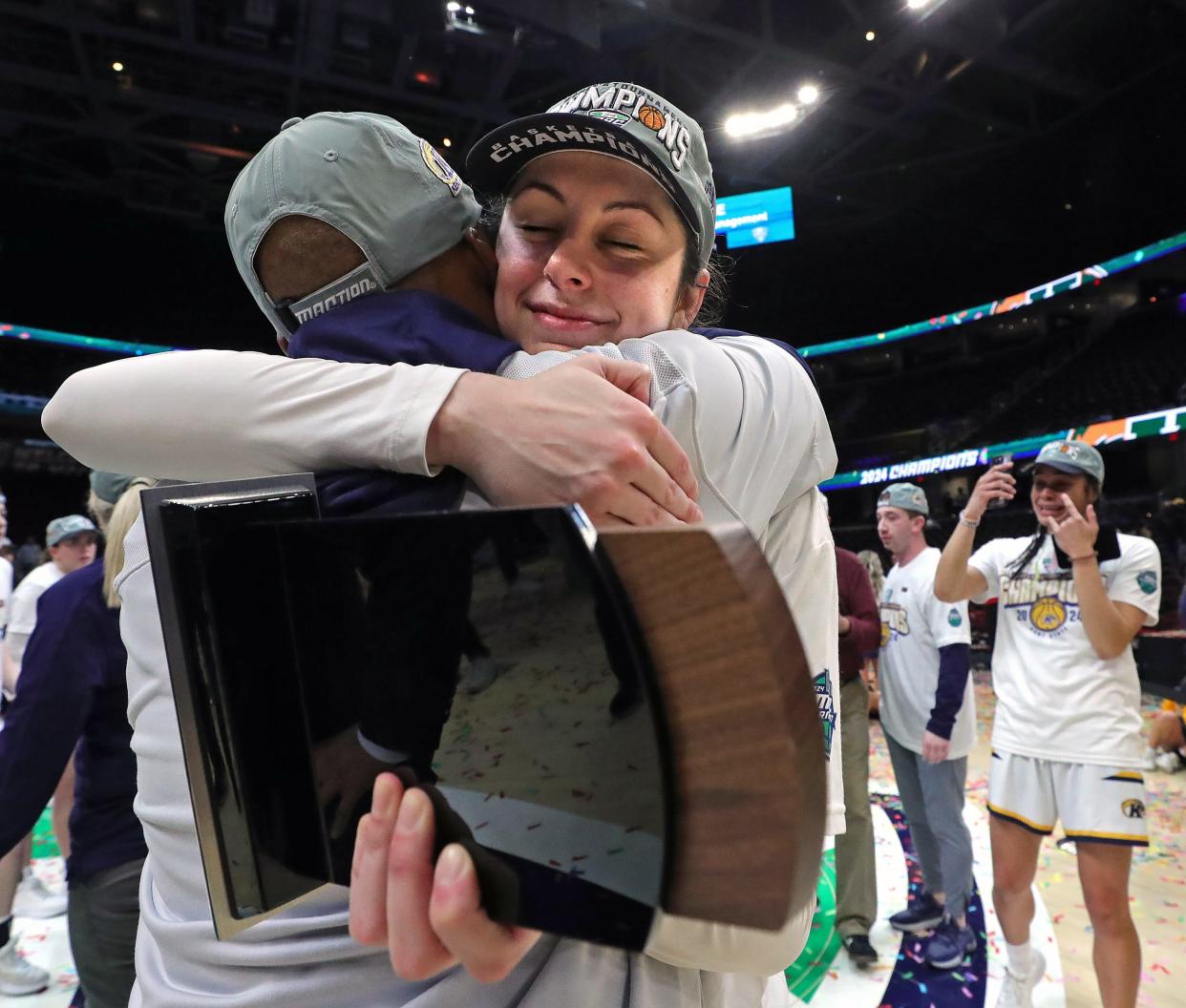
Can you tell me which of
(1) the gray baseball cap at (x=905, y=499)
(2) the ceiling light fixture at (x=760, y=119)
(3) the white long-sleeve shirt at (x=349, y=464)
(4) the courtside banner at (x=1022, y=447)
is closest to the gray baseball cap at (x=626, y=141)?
(3) the white long-sleeve shirt at (x=349, y=464)

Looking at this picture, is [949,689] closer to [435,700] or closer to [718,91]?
[435,700]

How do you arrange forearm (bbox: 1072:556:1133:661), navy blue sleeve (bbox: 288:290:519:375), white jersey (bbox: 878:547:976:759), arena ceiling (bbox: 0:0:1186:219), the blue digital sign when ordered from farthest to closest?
the blue digital sign
arena ceiling (bbox: 0:0:1186:219)
white jersey (bbox: 878:547:976:759)
forearm (bbox: 1072:556:1133:661)
navy blue sleeve (bbox: 288:290:519:375)

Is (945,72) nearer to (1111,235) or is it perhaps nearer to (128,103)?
(1111,235)

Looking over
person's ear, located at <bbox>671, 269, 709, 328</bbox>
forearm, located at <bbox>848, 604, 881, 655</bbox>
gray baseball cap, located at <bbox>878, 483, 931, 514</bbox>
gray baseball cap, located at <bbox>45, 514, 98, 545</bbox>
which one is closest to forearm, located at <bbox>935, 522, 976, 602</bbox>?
forearm, located at <bbox>848, 604, 881, 655</bbox>

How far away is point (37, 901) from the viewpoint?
3.62 m

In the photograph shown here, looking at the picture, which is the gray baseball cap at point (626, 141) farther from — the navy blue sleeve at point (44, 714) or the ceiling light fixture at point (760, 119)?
the ceiling light fixture at point (760, 119)

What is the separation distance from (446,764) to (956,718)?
325 centimetres

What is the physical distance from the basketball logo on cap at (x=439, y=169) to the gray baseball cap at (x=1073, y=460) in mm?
2585

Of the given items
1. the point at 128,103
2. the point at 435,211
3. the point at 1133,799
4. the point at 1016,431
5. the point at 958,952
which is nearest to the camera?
the point at 435,211

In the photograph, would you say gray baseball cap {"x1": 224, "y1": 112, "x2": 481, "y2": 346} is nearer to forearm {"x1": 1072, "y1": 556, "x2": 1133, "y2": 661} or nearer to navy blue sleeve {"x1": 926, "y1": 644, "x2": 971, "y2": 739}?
forearm {"x1": 1072, "y1": 556, "x2": 1133, "y2": 661}

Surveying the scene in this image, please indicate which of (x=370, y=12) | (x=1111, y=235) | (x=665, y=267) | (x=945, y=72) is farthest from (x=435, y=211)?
(x=1111, y=235)

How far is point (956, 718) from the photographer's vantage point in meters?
3.24

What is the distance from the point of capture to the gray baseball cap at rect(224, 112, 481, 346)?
2.38 feet

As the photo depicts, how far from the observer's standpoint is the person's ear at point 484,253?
0.85m
